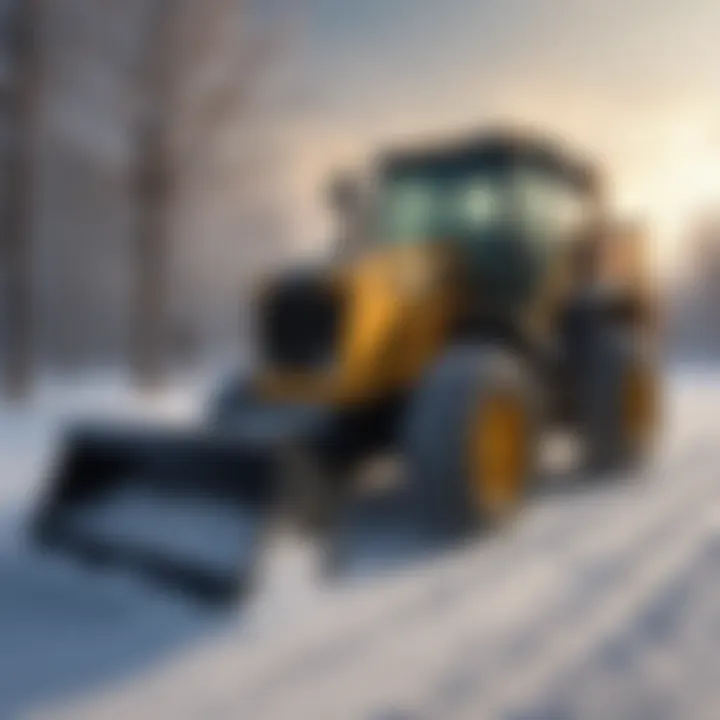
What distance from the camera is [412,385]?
182 inches

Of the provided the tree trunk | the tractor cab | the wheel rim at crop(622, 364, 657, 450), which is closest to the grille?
the tractor cab

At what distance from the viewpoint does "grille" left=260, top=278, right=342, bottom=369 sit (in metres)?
4.41

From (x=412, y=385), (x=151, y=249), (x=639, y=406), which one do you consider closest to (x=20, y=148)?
(x=151, y=249)

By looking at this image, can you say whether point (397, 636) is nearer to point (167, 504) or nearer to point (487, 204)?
point (167, 504)

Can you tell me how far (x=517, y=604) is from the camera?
125 inches

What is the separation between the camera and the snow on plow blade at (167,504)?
10.2ft

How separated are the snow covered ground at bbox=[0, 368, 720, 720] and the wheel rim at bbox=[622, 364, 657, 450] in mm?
1692

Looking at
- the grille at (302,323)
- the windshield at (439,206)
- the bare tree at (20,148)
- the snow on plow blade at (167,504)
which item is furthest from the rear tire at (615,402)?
the bare tree at (20,148)

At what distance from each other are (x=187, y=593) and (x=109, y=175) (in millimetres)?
9254

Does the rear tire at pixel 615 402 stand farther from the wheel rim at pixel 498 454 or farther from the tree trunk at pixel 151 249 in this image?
the tree trunk at pixel 151 249

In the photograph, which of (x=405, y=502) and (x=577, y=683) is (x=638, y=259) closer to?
(x=405, y=502)

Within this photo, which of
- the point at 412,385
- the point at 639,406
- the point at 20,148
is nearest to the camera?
the point at 412,385

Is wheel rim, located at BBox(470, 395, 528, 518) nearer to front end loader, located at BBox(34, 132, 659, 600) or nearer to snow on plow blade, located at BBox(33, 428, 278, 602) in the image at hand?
front end loader, located at BBox(34, 132, 659, 600)

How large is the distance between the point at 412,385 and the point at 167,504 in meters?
1.62
